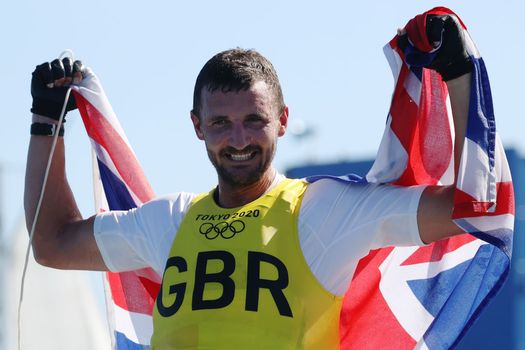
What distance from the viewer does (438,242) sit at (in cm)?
507

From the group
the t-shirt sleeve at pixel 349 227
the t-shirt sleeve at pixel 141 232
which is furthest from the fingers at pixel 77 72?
the t-shirt sleeve at pixel 349 227

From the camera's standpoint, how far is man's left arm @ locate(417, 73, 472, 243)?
4.49 m

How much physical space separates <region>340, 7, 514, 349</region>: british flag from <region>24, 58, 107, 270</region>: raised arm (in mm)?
1094

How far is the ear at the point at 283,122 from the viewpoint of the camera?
497cm

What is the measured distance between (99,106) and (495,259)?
74.0 inches

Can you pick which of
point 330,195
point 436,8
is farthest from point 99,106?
point 436,8

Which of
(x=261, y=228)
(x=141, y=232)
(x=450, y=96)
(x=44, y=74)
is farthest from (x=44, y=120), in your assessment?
(x=450, y=96)

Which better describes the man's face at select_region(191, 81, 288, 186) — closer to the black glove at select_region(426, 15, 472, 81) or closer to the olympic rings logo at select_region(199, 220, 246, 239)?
the olympic rings logo at select_region(199, 220, 246, 239)

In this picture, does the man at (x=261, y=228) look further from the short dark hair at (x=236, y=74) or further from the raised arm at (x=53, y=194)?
the raised arm at (x=53, y=194)

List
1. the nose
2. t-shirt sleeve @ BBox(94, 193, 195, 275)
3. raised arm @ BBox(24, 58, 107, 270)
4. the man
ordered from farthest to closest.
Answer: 1. raised arm @ BBox(24, 58, 107, 270)
2. t-shirt sleeve @ BBox(94, 193, 195, 275)
3. the nose
4. the man

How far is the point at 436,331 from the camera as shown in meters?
4.98

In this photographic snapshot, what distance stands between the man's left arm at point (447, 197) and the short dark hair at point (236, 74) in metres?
0.70

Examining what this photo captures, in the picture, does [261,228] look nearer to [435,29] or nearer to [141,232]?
[141,232]

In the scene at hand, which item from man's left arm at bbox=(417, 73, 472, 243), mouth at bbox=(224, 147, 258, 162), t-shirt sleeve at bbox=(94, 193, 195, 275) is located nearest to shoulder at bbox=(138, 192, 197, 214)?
t-shirt sleeve at bbox=(94, 193, 195, 275)
